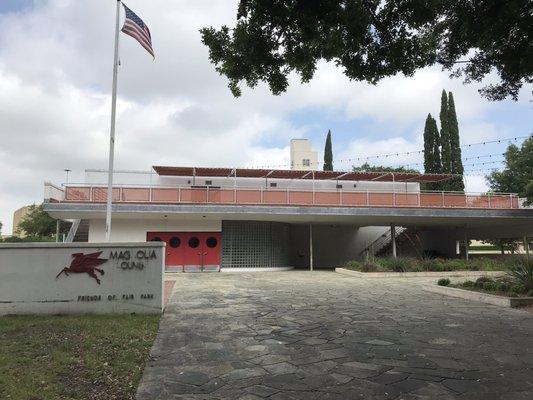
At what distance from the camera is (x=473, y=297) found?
41.3ft

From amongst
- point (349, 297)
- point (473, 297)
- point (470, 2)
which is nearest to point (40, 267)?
point (349, 297)

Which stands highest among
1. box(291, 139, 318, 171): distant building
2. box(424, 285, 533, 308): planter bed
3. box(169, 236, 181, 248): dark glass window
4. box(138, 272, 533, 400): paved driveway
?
box(291, 139, 318, 171): distant building

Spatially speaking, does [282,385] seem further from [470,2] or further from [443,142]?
[443,142]

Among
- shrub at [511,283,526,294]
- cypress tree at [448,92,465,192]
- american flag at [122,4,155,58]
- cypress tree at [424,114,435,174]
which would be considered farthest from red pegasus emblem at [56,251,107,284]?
cypress tree at [424,114,435,174]

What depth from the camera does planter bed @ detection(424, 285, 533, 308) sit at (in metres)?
11.1

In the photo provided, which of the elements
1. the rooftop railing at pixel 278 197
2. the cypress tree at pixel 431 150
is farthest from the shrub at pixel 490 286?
the cypress tree at pixel 431 150

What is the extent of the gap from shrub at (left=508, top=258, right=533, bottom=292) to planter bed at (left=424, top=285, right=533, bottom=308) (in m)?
0.95

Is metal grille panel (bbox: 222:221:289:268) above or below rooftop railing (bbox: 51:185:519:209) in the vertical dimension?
below

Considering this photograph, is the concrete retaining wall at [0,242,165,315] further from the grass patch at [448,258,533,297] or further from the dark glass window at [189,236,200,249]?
the dark glass window at [189,236,200,249]

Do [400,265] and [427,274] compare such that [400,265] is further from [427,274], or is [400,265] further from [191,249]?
[191,249]

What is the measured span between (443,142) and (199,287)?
2701 cm

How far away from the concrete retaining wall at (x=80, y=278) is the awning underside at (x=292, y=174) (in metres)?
13.9

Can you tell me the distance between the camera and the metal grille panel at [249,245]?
2498cm

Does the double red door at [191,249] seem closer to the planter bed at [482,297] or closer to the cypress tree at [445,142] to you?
the planter bed at [482,297]
